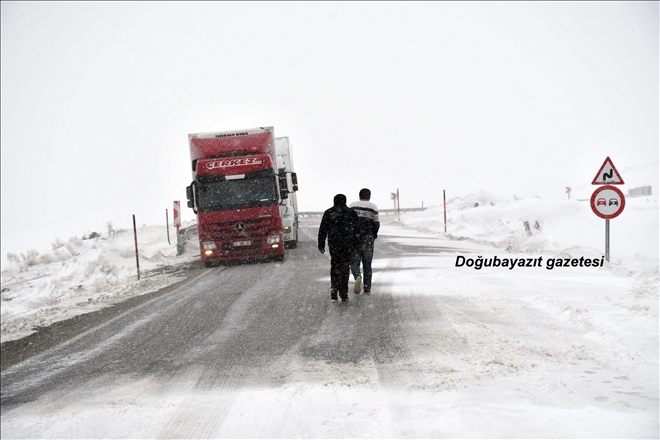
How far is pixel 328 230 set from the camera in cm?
916

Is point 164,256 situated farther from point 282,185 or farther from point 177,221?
point 282,185

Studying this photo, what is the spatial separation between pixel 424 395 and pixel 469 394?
0.36 m

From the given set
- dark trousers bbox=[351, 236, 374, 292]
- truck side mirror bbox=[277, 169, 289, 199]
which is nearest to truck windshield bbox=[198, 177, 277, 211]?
truck side mirror bbox=[277, 169, 289, 199]

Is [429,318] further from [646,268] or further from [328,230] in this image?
[646,268]

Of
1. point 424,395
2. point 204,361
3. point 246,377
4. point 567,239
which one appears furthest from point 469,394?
point 567,239

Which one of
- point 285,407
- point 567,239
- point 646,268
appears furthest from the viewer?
point 567,239

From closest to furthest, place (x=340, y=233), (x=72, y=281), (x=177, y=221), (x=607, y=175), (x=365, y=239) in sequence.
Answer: (x=340, y=233) < (x=365, y=239) < (x=607, y=175) < (x=72, y=281) < (x=177, y=221)

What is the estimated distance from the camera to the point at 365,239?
9.28 m

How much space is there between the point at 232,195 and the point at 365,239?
7.08 meters

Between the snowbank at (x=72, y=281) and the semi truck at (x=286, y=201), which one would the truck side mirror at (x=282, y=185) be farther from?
the snowbank at (x=72, y=281)

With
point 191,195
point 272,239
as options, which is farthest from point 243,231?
point 191,195

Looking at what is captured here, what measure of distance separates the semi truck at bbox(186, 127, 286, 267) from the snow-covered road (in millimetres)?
5963

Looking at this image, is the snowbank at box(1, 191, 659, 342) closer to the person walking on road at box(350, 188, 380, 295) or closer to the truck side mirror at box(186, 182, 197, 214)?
the truck side mirror at box(186, 182, 197, 214)

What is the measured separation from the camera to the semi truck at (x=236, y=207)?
15.3m
